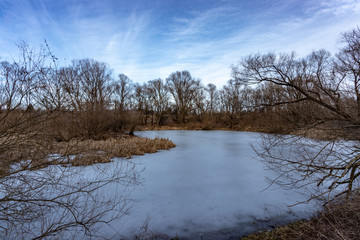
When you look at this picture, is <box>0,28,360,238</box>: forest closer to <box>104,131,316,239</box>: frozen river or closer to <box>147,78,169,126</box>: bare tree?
<box>104,131,316,239</box>: frozen river

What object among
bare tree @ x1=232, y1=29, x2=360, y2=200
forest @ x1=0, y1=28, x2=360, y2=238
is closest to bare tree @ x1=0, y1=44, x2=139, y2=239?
forest @ x1=0, y1=28, x2=360, y2=238

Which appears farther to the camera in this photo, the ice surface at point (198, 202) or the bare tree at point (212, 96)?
the bare tree at point (212, 96)

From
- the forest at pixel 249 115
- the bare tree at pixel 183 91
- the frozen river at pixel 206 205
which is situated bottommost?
the frozen river at pixel 206 205

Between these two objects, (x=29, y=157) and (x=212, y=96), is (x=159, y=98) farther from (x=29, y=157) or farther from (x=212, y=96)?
(x=29, y=157)

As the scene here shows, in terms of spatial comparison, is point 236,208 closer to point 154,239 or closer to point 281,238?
point 281,238

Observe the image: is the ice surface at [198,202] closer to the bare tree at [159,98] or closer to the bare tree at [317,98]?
the bare tree at [317,98]

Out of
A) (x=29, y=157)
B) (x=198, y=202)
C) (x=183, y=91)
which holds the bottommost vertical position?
(x=198, y=202)

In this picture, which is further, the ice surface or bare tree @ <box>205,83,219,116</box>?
bare tree @ <box>205,83,219,116</box>

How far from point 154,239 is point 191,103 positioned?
107 ft

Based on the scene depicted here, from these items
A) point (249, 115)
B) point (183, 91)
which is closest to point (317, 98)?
point (249, 115)

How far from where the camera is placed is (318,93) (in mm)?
4523

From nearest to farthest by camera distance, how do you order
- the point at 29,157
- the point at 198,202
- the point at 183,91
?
the point at 29,157, the point at 198,202, the point at 183,91

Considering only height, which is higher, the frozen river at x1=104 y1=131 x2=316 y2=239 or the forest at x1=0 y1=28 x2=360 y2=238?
the forest at x1=0 y1=28 x2=360 y2=238

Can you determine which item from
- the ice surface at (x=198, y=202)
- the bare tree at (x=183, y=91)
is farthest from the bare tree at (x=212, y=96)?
the ice surface at (x=198, y=202)
